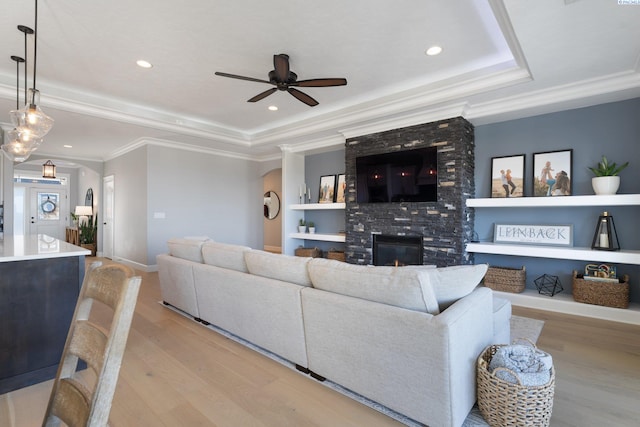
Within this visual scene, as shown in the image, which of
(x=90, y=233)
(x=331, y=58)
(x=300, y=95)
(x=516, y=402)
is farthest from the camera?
(x=90, y=233)

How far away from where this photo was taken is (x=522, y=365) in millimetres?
1715

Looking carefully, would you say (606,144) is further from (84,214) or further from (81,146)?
(84,214)

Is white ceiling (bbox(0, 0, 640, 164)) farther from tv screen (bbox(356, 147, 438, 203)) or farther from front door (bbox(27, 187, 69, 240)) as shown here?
front door (bbox(27, 187, 69, 240))

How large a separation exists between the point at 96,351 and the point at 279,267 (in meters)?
1.60

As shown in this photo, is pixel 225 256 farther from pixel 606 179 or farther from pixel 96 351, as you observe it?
pixel 606 179

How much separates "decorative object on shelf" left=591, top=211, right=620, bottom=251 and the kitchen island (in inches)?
205

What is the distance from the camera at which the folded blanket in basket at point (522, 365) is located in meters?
1.61

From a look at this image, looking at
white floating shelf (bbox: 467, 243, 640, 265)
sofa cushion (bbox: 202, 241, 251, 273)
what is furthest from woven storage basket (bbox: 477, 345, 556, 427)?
white floating shelf (bbox: 467, 243, 640, 265)

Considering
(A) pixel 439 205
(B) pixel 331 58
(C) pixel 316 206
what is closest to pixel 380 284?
(B) pixel 331 58

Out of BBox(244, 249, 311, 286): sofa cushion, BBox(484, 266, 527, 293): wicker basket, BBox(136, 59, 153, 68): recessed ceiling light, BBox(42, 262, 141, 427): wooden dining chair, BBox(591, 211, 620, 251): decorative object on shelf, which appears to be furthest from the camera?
BBox(484, 266, 527, 293): wicker basket

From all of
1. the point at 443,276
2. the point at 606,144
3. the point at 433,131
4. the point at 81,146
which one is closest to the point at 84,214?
the point at 81,146

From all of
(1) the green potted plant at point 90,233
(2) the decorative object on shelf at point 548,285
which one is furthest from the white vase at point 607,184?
(1) the green potted plant at point 90,233

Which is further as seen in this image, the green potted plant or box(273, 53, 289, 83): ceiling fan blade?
the green potted plant

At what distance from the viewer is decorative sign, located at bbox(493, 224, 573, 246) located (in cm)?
393
